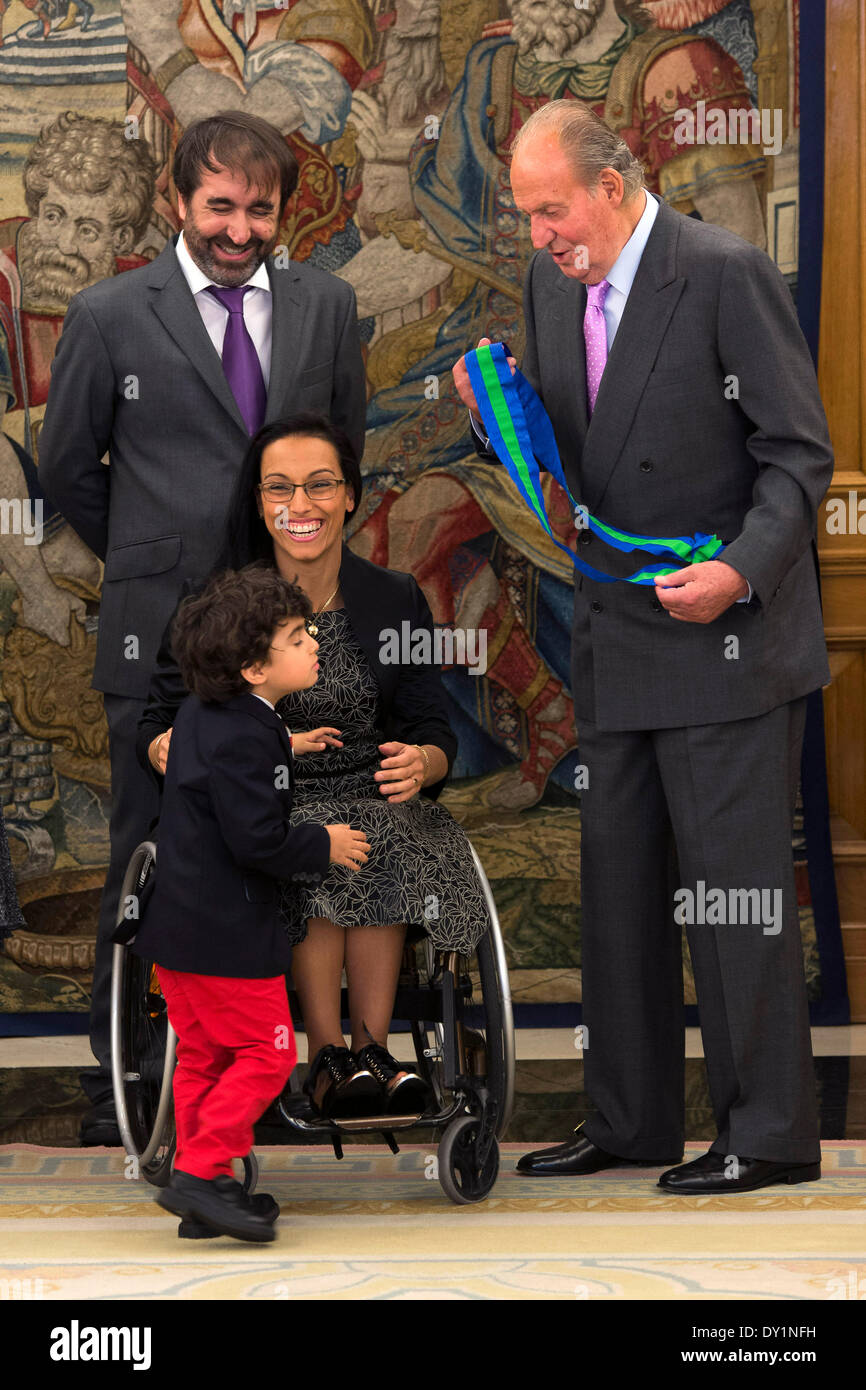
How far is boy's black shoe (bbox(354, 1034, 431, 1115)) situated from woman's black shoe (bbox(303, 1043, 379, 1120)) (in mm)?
16

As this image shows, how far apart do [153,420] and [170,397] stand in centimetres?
6

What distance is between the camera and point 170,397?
3.65 meters

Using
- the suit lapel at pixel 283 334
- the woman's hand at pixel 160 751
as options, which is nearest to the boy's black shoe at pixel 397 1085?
the woman's hand at pixel 160 751

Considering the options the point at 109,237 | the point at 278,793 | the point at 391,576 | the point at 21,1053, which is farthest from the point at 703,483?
the point at 21,1053

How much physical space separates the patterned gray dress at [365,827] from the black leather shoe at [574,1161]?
0.56 meters

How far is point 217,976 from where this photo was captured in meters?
2.79

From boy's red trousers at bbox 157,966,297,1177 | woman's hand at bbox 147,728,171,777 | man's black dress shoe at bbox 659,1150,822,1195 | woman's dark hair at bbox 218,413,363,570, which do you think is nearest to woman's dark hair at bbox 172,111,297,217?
woman's dark hair at bbox 218,413,363,570

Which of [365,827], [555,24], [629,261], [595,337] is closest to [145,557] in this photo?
[365,827]

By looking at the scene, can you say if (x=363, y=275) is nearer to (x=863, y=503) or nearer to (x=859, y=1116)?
(x=863, y=503)

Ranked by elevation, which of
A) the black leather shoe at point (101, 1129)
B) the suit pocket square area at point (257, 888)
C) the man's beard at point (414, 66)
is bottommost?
the black leather shoe at point (101, 1129)

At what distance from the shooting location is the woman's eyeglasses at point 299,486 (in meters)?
3.18

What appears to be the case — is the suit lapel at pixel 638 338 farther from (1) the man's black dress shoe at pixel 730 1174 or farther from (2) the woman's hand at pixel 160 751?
(1) the man's black dress shoe at pixel 730 1174

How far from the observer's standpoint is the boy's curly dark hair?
2834 millimetres

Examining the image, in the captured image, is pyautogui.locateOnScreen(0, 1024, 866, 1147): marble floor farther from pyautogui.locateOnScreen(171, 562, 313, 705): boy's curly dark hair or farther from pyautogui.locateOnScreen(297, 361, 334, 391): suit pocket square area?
pyautogui.locateOnScreen(297, 361, 334, 391): suit pocket square area
